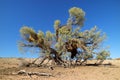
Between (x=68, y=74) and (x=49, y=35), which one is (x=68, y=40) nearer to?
(x=49, y=35)

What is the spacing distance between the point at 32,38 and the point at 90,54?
7700mm

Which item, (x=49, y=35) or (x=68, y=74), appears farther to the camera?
(x=49, y=35)

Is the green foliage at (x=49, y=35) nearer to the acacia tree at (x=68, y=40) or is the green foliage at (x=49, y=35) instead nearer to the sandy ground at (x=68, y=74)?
the acacia tree at (x=68, y=40)

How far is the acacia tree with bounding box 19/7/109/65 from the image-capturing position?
28.6 meters

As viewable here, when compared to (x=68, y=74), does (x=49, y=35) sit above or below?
above

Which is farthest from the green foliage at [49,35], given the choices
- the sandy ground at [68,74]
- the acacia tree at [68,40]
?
the sandy ground at [68,74]

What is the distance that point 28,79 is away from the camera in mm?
14328

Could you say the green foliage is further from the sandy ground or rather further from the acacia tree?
the sandy ground

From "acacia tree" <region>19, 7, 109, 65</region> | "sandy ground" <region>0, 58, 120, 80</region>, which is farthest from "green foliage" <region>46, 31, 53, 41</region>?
"sandy ground" <region>0, 58, 120, 80</region>

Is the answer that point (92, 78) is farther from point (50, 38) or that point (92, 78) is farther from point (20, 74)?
point (50, 38)

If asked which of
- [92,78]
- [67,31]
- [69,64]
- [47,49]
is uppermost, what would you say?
[67,31]

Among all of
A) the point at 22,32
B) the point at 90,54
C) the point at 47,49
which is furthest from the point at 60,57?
the point at 22,32

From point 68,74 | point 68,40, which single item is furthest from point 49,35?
point 68,74

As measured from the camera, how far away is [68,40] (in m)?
28.9
